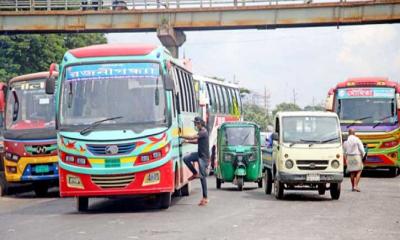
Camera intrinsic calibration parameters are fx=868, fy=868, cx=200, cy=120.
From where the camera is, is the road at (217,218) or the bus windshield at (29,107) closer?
the road at (217,218)

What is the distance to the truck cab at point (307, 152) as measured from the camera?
20.3 metres

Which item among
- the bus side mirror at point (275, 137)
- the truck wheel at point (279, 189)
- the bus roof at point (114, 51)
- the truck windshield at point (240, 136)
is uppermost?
the bus roof at point (114, 51)

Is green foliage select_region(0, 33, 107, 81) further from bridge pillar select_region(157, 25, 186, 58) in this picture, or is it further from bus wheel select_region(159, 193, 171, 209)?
bus wheel select_region(159, 193, 171, 209)

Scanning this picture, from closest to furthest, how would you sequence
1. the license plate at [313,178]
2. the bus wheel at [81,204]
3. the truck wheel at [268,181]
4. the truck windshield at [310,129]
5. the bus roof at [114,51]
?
the bus roof at [114,51], the bus wheel at [81,204], the license plate at [313,178], the truck windshield at [310,129], the truck wheel at [268,181]

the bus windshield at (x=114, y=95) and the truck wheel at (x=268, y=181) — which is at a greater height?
the bus windshield at (x=114, y=95)

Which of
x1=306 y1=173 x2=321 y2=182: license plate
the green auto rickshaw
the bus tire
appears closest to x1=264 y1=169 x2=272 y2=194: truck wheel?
the green auto rickshaw

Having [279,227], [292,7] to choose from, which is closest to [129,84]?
[279,227]

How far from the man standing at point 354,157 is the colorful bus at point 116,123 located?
25.8 feet

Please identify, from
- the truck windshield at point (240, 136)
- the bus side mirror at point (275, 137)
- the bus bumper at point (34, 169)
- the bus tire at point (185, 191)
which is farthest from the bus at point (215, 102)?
the bus side mirror at point (275, 137)

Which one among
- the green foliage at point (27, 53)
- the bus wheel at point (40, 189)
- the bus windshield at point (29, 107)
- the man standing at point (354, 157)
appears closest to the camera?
the bus windshield at point (29, 107)

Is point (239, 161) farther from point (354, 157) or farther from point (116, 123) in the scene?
point (116, 123)

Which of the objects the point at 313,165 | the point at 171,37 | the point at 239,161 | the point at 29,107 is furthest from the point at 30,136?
the point at 171,37

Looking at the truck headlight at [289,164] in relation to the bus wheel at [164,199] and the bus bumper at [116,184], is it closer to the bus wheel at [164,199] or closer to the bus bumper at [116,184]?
the bus wheel at [164,199]

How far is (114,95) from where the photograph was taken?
1717 cm
